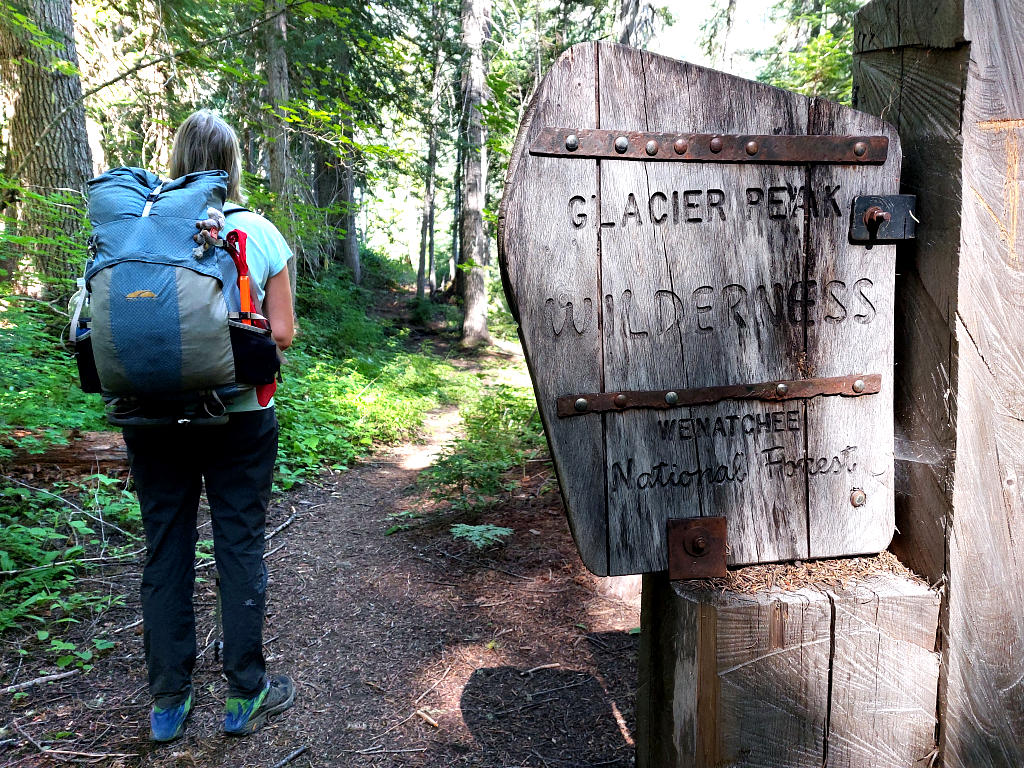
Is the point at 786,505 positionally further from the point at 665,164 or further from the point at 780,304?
the point at 665,164

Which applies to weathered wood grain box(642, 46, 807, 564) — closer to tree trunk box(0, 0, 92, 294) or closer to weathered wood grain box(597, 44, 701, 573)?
weathered wood grain box(597, 44, 701, 573)

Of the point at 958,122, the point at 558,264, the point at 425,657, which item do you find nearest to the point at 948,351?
the point at 958,122

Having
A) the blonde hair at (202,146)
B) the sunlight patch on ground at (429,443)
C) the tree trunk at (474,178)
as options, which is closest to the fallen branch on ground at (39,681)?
the blonde hair at (202,146)

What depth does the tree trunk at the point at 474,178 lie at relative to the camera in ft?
43.1

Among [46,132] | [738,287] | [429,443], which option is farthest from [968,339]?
[46,132]

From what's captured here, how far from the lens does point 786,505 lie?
1.51 m

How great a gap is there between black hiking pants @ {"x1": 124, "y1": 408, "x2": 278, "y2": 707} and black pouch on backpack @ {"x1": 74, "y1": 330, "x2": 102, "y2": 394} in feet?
0.68

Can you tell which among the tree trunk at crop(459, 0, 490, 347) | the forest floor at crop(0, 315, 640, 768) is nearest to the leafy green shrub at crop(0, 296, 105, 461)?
the forest floor at crop(0, 315, 640, 768)

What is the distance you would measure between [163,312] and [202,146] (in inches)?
31.0

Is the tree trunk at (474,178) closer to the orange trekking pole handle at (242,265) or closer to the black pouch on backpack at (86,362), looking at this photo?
the orange trekking pole handle at (242,265)

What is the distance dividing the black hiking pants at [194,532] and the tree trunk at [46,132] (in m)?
4.97

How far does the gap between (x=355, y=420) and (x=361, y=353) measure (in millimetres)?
4095

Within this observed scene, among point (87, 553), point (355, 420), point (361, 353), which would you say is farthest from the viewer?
point (361, 353)

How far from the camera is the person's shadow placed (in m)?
2.36
